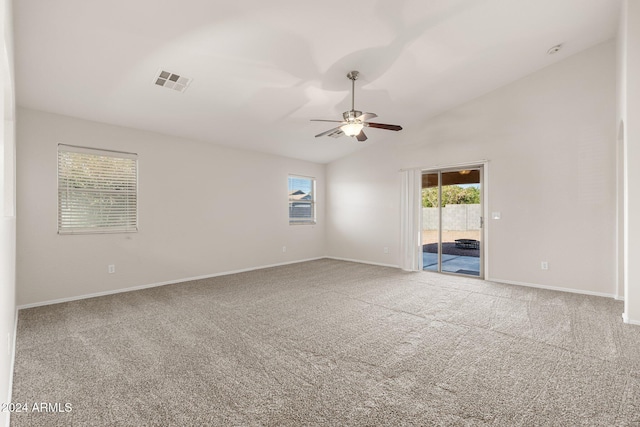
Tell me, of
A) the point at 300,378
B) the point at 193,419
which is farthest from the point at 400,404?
the point at 193,419

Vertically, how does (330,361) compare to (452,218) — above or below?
below

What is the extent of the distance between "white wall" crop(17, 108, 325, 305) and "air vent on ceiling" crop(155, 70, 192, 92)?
145cm

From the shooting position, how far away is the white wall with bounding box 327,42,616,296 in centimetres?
434

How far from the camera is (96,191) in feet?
14.6

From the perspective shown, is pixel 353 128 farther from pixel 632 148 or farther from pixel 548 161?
pixel 548 161

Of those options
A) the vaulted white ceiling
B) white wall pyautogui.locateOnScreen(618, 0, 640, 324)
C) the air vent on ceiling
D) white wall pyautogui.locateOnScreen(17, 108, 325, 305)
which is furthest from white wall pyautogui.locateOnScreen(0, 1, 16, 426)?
white wall pyautogui.locateOnScreen(618, 0, 640, 324)

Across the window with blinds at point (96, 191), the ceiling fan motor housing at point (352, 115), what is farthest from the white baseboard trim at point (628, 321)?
the window with blinds at point (96, 191)

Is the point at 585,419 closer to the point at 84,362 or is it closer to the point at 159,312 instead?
the point at 84,362

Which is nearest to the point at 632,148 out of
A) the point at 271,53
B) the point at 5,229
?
the point at 271,53

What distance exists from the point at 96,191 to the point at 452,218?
6034 mm

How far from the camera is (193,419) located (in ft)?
5.87

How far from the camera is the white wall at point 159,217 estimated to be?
12.8 feet

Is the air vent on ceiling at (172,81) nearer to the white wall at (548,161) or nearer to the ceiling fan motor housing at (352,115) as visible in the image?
the ceiling fan motor housing at (352,115)

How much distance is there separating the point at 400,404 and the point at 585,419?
1.06m
